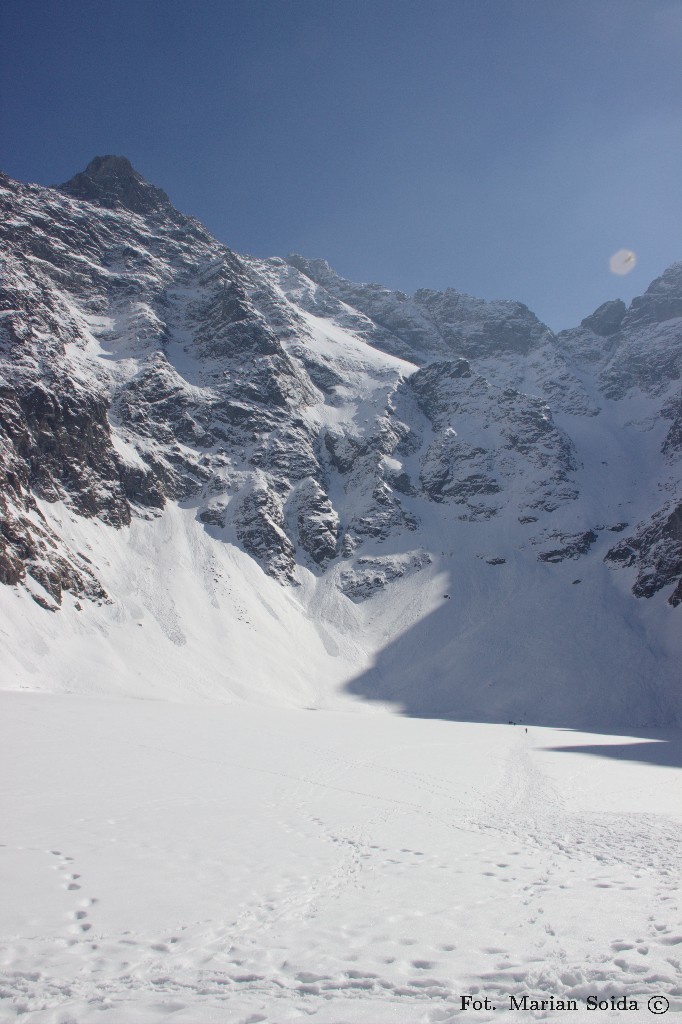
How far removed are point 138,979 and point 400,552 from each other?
109845mm

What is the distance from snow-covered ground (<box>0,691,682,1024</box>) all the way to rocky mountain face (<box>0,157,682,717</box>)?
5614cm

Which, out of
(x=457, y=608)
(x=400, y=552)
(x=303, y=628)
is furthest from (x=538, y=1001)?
(x=400, y=552)

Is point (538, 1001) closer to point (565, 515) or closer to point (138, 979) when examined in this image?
point (138, 979)

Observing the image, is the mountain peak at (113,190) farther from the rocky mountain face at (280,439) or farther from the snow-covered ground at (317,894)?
the snow-covered ground at (317,894)

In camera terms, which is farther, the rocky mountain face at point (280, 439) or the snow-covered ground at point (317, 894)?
the rocky mountain face at point (280, 439)

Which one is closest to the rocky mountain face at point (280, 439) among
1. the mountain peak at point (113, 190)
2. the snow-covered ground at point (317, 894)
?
the mountain peak at point (113, 190)

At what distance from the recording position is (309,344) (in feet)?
540

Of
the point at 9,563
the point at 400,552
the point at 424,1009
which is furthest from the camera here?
the point at 400,552

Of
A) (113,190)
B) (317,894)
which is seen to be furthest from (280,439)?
(113,190)

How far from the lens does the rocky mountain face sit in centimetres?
8888

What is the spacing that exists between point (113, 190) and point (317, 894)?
751 ft

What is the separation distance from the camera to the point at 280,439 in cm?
12456

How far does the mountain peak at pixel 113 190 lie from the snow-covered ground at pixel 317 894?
21186 cm

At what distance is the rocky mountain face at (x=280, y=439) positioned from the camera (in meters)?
88.9
